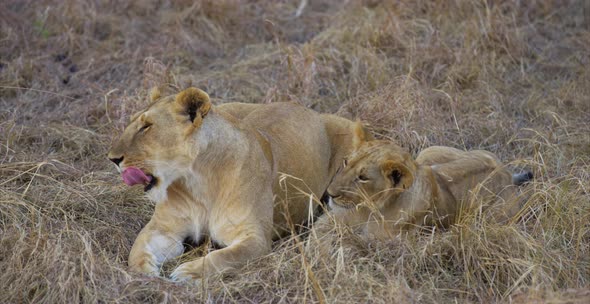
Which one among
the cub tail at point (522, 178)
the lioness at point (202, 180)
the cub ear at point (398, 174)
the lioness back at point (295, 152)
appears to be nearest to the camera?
the lioness at point (202, 180)

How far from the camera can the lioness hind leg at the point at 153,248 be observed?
3.84m

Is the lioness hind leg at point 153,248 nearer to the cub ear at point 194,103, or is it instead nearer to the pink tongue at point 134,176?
the pink tongue at point 134,176

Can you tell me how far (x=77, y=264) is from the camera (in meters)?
3.71

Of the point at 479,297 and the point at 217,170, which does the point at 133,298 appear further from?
the point at 479,297

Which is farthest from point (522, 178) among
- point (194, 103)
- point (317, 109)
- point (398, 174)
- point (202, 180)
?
point (194, 103)

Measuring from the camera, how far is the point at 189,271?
12.1ft

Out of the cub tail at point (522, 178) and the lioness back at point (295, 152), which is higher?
the lioness back at point (295, 152)

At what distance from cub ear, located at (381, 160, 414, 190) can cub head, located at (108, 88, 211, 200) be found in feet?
2.74

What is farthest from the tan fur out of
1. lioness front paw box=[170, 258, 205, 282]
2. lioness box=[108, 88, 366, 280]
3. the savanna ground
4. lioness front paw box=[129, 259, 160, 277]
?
lioness front paw box=[129, 259, 160, 277]

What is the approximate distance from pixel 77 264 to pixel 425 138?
2.45 m

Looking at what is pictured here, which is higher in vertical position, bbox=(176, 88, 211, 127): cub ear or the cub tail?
bbox=(176, 88, 211, 127): cub ear

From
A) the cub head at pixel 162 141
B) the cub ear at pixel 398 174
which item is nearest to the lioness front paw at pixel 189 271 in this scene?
the cub head at pixel 162 141

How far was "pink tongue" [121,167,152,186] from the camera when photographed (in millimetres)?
3734

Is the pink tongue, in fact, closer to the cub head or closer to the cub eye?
the cub head
